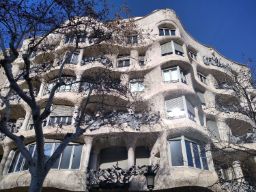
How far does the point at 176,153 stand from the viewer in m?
16.3

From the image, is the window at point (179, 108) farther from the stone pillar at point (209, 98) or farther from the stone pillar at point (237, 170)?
the stone pillar at point (237, 170)

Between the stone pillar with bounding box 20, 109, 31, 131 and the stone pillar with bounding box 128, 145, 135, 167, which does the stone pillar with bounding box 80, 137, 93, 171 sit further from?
the stone pillar with bounding box 20, 109, 31, 131

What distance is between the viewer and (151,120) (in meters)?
18.0

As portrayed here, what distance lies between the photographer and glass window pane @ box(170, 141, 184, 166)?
52.1 ft

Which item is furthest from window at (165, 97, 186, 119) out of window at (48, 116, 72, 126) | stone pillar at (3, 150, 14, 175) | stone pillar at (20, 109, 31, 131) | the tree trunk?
stone pillar at (3, 150, 14, 175)

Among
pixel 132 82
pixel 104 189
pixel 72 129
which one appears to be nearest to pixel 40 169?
pixel 104 189

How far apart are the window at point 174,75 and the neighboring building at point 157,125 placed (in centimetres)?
2

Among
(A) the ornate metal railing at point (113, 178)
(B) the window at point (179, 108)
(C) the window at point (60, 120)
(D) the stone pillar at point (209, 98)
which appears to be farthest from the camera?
(D) the stone pillar at point (209, 98)

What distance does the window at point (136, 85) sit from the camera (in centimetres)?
2186

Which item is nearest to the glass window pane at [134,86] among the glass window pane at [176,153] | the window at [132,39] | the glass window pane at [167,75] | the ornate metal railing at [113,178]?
the glass window pane at [167,75]

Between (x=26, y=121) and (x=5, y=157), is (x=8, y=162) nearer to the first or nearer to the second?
(x=5, y=157)

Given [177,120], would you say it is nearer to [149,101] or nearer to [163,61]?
[149,101]

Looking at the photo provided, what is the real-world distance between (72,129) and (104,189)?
4524 mm

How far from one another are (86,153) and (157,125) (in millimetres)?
4834
